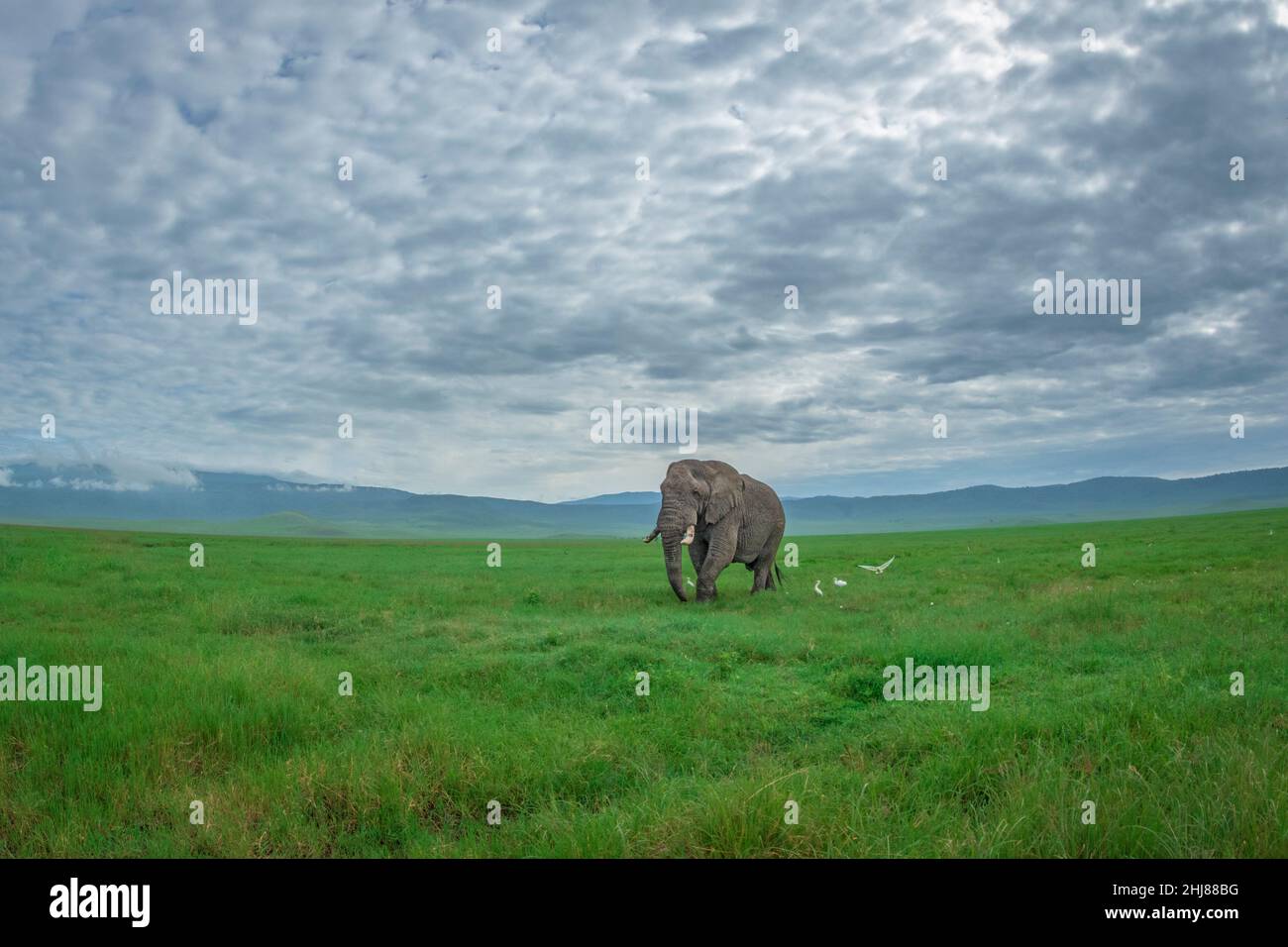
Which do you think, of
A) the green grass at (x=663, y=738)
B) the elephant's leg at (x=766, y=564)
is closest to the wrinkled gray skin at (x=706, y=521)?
the elephant's leg at (x=766, y=564)

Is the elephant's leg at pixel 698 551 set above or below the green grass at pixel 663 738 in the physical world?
above

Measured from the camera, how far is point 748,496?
22.7 metres

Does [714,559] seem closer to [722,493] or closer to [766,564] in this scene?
[722,493]

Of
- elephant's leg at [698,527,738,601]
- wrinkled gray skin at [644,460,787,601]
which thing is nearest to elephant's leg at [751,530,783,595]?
wrinkled gray skin at [644,460,787,601]

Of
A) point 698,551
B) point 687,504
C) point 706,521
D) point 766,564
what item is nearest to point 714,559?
point 698,551

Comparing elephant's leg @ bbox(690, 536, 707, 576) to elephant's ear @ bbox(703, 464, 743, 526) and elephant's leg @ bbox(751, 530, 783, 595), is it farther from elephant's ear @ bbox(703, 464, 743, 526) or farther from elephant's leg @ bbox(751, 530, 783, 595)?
elephant's leg @ bbox(751, 530, 783, 595)

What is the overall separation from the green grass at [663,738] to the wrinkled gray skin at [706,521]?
12.6ft

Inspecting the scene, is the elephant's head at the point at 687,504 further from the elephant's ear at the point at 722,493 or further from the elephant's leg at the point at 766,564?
the elephant's leg at the point at 766,564

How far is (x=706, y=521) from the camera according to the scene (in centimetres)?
1980

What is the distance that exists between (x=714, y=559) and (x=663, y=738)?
40.4 feet

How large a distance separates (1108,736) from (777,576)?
716 inches

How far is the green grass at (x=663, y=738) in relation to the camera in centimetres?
500

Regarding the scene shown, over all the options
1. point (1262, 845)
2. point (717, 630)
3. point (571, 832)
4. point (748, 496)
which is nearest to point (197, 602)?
point (717, 630)
